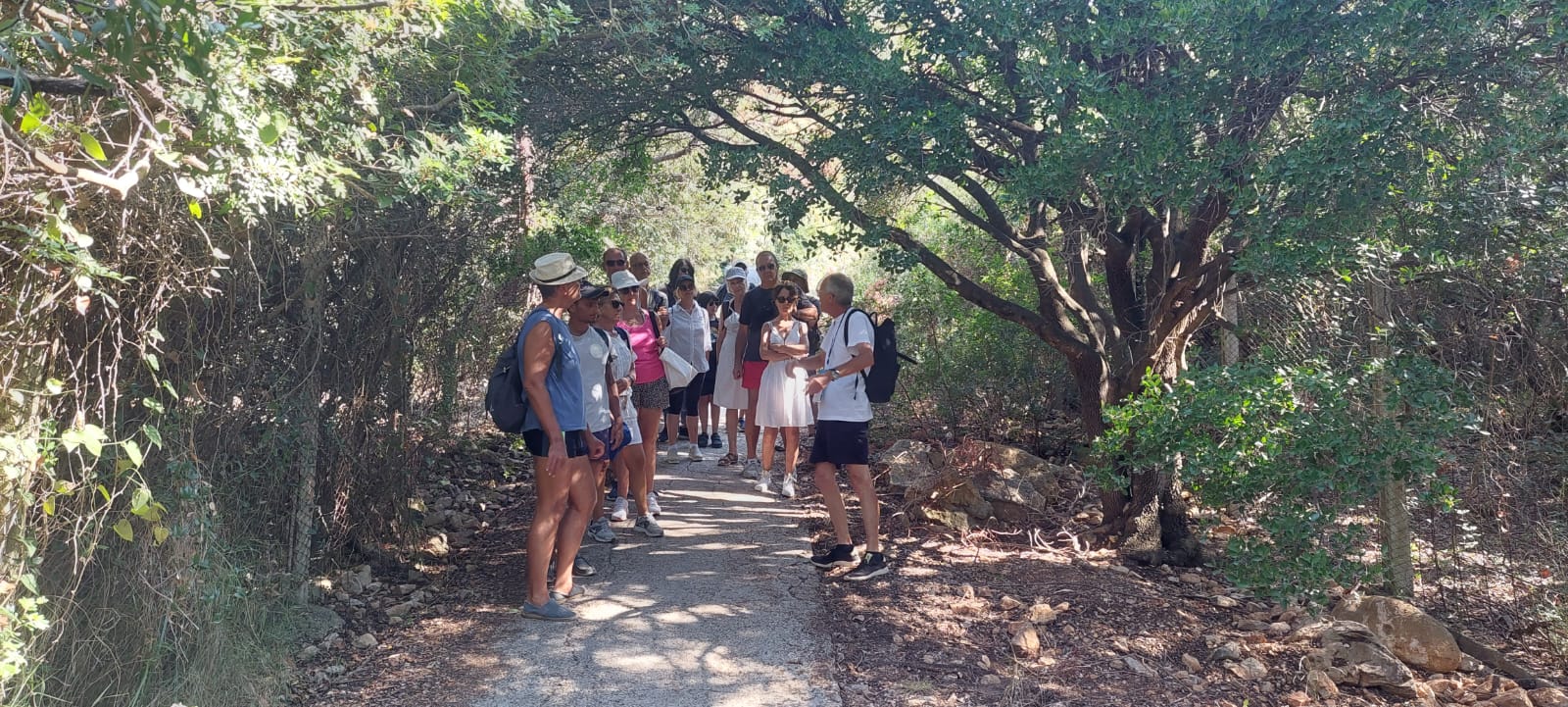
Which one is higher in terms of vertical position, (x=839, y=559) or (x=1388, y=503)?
(x=1388, y=503)

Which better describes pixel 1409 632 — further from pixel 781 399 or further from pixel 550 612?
pixel 550 612

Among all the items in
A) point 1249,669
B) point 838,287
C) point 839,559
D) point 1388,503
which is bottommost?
point 1249,669

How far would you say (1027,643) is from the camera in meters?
5.37

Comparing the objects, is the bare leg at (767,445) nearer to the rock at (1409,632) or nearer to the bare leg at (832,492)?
the bare leg at (832,492)

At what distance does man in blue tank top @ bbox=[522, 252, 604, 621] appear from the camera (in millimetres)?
5250

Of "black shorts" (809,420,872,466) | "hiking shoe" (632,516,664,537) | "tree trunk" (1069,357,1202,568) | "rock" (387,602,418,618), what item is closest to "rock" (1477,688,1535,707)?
"tree trunk" (1069,357,1202,568)

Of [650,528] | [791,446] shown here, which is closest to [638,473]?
[650,528]

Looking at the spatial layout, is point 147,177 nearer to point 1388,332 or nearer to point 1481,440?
point 1388,332

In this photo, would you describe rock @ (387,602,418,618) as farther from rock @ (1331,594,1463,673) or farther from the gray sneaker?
rock @ (1331,594,1463,673)

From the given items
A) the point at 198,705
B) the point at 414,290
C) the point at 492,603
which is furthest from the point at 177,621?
the point at 414,290

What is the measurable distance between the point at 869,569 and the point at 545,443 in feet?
6.78

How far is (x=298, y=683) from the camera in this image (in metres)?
4.85

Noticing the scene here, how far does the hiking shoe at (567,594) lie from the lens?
568 centimetres

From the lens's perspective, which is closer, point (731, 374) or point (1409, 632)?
point (1409, 632)
